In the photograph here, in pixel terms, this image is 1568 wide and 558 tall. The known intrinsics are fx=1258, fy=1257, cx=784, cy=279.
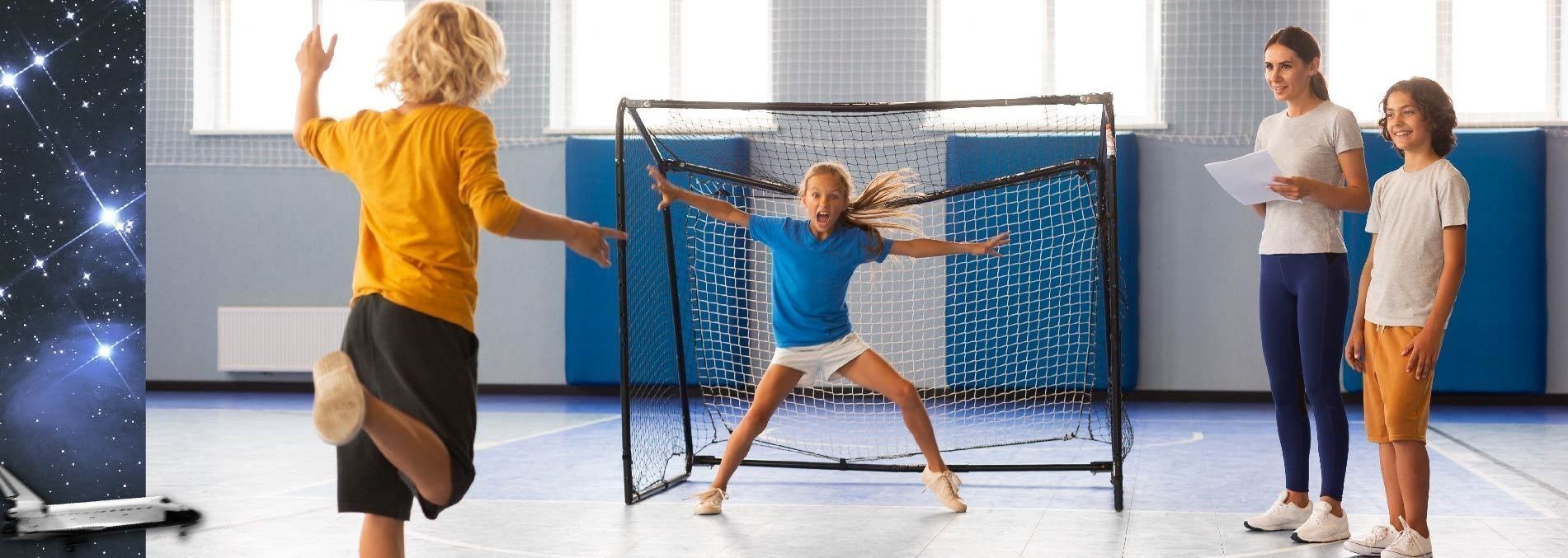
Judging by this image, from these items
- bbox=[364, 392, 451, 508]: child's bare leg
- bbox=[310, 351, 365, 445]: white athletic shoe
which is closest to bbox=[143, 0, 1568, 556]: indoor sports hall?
bbox=[364, 392, 451, 508]: child's bare leg

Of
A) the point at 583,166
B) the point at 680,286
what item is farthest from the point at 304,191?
the point at 680,286

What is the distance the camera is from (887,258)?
23.9 feet

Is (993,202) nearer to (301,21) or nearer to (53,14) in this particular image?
(301,21)

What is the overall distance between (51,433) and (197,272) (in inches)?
266

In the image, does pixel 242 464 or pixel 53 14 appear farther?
pixel 242 464

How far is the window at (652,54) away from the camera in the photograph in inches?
349

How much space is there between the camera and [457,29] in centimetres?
241

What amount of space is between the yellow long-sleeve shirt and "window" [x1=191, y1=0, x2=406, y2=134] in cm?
716

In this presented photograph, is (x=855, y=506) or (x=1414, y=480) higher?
(x=1414, y=480)

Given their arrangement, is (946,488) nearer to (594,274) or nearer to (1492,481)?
(1492,481)

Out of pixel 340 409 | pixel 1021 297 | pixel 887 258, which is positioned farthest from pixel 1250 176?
pixel 1021 297

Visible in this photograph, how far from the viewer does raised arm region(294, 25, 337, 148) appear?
2.53 metres

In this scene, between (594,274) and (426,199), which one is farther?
(594,274)

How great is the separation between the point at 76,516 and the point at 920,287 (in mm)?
5395
